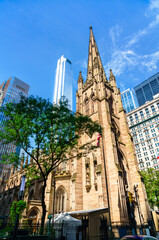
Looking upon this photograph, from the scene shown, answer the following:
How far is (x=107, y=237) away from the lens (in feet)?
54.4

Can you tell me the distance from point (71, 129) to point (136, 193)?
45.8 ft

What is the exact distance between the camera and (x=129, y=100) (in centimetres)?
18662

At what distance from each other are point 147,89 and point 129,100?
25241mm

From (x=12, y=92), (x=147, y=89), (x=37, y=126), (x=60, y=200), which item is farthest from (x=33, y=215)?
(x=147, y=89)

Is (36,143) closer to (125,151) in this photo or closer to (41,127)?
(41,127)

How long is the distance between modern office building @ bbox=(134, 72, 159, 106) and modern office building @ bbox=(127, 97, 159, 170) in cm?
8389

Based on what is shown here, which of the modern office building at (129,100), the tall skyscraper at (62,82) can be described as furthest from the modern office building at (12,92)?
the modern office building at (129,100)

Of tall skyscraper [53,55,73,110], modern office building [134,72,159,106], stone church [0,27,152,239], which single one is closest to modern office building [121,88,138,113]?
modern office building [134,72,159,106]

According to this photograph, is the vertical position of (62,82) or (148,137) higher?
(62,82)

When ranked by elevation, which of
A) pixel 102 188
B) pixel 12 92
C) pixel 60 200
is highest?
pixel 12 92

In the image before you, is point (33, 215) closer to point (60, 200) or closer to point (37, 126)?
point (60, 200)

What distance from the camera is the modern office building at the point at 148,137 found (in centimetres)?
6831

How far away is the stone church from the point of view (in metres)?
17.9

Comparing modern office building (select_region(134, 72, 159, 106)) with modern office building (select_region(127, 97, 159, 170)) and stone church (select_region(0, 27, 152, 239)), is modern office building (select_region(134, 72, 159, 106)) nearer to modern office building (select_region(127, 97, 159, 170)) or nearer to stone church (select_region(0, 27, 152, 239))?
modern office building (select_region(127, 97, 159, 170))
